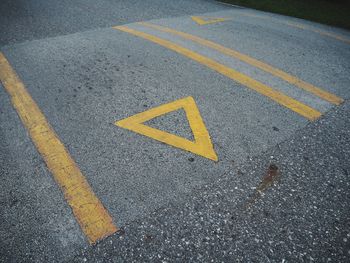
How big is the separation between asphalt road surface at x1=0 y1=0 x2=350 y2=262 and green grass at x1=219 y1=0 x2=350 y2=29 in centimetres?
260

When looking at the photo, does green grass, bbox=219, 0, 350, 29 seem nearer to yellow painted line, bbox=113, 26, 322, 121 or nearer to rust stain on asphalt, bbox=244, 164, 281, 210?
yellow painted line, bbox=113, 26, 322, 121

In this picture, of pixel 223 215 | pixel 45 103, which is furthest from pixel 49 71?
pixel 223 215

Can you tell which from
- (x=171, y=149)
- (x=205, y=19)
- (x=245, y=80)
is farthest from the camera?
(x=205, y=19)

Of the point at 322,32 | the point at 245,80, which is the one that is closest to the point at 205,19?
the point at 322,32

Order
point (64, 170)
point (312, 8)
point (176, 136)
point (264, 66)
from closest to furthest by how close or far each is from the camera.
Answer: point (64, 170) → point (176, 136) → point (264, 66) → point (312, 8)

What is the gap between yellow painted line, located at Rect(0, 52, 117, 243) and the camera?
6.93ft

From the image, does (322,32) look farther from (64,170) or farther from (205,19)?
(64,170)

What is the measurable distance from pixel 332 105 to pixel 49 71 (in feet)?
13.1

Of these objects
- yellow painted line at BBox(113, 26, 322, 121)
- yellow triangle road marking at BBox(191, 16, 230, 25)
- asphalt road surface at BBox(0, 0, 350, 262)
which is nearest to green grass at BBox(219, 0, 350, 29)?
yellow triangle road marking at BBox(191, 16, 230, 25)

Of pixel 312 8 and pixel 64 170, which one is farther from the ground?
pixel 312 8

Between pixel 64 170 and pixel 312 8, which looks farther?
pixel 312 8

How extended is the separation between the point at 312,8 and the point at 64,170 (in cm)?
855

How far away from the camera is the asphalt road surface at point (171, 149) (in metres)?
2.05

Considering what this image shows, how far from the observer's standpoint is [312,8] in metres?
8.12
